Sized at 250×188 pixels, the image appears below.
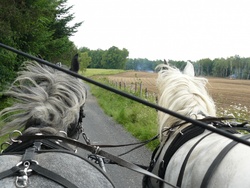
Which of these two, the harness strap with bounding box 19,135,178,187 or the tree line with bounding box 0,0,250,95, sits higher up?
the tree line with bounding box 0,0,250,95

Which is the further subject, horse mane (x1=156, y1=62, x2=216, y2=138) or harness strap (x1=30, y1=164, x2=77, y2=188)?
horse mane (x1=156, y1=62, x2=216, y2=138)

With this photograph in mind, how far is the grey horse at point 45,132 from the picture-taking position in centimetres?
151

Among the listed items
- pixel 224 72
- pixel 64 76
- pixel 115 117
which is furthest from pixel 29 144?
pixel 224 72

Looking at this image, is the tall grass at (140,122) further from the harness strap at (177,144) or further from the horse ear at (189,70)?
the harness strap at (177,144)

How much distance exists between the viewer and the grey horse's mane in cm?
233

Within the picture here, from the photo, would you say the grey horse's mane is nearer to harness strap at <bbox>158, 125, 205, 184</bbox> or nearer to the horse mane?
harness strap at <bbox>158, 125, 205, 184</bbox>

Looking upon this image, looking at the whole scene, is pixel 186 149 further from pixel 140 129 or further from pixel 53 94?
pixel 140 129

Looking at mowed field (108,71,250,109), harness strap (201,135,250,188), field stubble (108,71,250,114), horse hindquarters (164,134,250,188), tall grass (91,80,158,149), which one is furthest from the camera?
mowed field (108,71,250,109)

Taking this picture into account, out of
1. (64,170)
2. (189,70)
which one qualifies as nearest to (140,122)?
(189,70)

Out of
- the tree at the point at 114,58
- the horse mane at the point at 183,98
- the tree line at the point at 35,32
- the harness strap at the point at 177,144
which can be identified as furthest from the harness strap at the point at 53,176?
the tree at the point at 114,58

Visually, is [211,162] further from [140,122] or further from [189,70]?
[140,122]

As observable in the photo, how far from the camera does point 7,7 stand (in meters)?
7.88

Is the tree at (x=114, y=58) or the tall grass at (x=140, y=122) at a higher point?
the tree at (x=114, y=58)

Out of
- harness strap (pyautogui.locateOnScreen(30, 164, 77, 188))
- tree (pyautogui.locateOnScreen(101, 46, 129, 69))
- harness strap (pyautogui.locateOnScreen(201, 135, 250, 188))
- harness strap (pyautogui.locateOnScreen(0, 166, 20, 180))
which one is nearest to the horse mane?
harness strap (pyautogui.locateOnScreen(201, 135, 250, 188))
